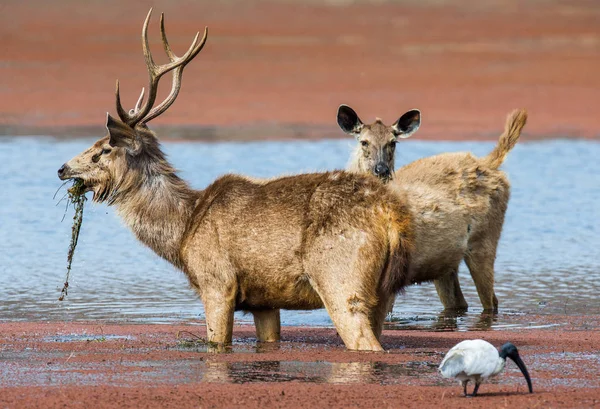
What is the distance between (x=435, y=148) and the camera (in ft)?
106

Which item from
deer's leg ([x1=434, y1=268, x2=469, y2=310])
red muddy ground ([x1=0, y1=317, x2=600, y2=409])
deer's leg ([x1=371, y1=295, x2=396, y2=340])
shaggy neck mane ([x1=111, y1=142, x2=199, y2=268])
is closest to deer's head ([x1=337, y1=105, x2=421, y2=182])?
deer's leg ([x1=434, y1=268, x2=469, y2=310])

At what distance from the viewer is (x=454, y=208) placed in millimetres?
12586

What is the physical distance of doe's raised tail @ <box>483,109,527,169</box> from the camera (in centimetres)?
1376

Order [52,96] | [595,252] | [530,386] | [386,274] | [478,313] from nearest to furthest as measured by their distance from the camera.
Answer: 1. [530,386]
2. [386,274]
3. [478,313]
4. [595,252]
5. [52,96]

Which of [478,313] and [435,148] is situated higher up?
[435,148]

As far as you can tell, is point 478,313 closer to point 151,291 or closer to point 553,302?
point 553,302

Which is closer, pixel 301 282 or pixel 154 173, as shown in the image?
pixel 301 282

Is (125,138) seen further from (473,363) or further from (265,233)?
(473,363)

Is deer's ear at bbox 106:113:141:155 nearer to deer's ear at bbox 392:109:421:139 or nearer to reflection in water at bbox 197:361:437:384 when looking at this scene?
reflection in water at bbox 197:361:437:384

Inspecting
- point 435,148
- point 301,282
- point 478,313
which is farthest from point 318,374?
point 435,148

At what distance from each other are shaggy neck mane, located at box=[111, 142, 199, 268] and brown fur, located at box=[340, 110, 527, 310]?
2174 millimetres

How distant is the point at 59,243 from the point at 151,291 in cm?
442

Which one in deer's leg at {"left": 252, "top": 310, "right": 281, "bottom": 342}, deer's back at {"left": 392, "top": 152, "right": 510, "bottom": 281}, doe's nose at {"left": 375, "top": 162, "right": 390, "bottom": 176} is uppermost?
doe's nose at {"left": 375, "top": 162, "right": 390, "bottom": 176}

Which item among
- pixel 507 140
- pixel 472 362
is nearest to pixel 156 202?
pixel 472 362
